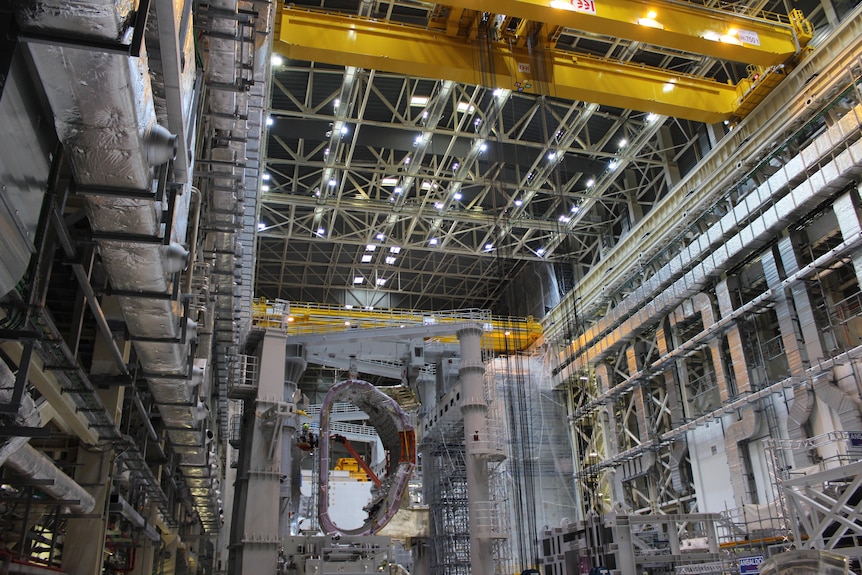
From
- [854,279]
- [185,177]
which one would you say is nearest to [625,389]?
[854,279]

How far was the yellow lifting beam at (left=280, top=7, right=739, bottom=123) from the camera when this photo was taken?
1650 cm

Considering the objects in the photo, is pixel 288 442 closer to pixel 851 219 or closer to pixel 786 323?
pixel 786 323

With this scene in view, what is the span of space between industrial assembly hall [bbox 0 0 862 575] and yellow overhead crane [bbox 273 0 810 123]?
0.08 m

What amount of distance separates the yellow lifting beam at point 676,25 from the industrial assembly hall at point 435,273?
81 millimetres

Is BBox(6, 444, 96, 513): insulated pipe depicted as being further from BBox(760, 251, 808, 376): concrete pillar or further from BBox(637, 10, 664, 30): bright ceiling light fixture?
BBox(760, 251, 808, 376): concrete pillar

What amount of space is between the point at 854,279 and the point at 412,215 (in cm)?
1590

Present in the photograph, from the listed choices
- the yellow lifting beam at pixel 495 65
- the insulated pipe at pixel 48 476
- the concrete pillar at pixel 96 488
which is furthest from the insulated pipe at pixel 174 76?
the yellow lifting beam at pixel 495 65

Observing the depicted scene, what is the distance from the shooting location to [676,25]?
16641 mm

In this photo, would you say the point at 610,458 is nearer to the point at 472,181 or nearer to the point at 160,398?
the point at 472,181

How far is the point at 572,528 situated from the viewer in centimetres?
1786

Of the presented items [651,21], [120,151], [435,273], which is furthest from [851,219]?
[435,273]

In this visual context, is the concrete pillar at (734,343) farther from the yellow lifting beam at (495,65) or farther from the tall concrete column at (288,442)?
the tall concrete column at (288,442)

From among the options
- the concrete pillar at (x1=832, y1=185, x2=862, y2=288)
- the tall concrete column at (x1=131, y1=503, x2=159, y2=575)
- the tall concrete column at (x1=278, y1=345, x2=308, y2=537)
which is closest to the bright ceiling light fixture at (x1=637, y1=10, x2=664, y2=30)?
the concrete pillar at (x1=832, y1=185, x2=862, y2=288)

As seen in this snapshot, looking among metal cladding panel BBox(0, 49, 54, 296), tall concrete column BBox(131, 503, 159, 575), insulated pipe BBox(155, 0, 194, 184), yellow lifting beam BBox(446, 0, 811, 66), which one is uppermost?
yellow lifting beam BBox(446, 0, 811, 66)
